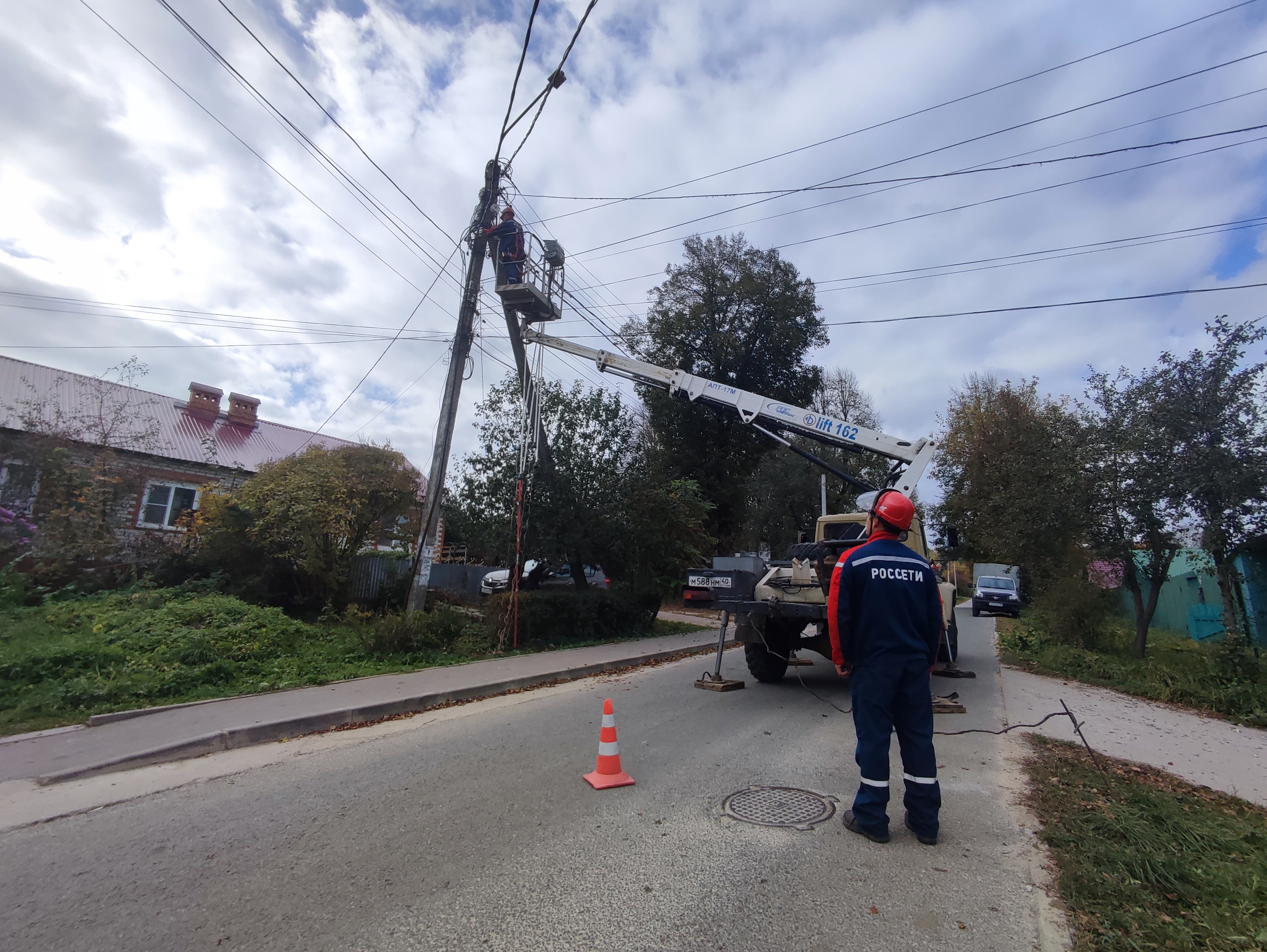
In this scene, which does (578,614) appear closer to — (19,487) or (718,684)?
(718,684)

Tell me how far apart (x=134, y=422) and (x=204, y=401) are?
25.8 ft

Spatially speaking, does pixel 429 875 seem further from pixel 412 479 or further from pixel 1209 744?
pixel 412 479

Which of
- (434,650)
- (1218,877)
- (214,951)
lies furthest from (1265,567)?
(214,951)

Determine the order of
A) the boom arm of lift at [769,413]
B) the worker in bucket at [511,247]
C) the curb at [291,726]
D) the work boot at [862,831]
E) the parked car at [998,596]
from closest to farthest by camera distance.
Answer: the work boot at [862,831] < the curb at [291,726] < the boom arm of lift at [769,413] < the worker in bucket at [511,247] < the parked car at [998,596]

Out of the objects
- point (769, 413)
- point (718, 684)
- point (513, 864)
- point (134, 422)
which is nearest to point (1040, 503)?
point (769, 413)

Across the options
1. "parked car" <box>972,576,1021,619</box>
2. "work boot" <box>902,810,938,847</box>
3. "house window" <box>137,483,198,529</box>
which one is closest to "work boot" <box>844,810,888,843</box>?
"work boot" <box>902,810,938,847</box>

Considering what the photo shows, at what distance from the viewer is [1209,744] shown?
693 cm

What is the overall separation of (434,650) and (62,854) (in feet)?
24.1

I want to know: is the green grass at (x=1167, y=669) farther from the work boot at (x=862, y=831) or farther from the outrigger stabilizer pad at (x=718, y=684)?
the work boot at (x=862, y=831)

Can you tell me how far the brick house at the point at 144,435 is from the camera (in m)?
12.3

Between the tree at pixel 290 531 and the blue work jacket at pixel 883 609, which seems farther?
the tree at pixel 290 531

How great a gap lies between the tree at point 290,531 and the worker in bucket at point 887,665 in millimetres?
10740

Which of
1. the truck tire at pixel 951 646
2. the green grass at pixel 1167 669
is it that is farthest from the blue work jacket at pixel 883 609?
the green grass at pixel 1167 669

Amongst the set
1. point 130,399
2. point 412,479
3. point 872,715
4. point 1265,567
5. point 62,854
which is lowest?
point 62,854
